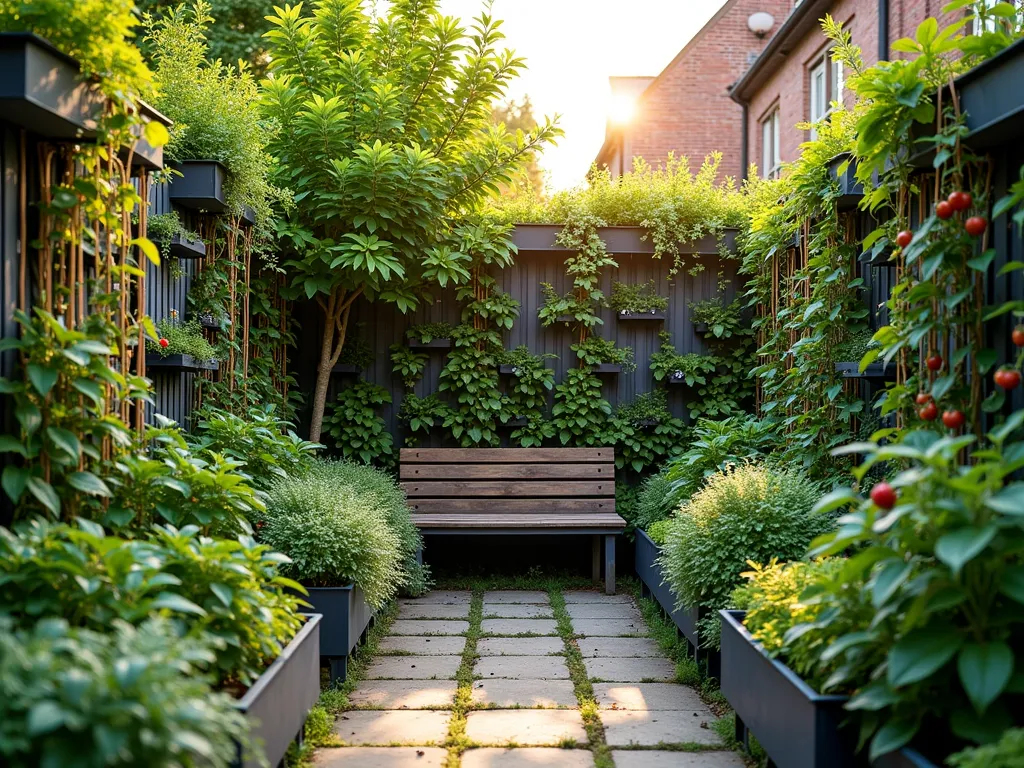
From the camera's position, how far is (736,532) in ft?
12.5

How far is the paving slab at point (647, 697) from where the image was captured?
364 cm

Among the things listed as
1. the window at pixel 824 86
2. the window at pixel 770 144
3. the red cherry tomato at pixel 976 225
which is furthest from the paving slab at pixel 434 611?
the window at pixel 770 144

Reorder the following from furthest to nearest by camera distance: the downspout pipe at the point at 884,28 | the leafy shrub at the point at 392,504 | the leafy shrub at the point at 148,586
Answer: the downspout pipe at the point at 884,28
the leafy shrub at the point at 392,504
the leafy shrub at the point at 148,586

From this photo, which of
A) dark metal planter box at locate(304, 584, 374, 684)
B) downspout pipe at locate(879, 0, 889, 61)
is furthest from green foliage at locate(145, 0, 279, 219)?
downspout pipe at locate(879, 0, 889, 61)

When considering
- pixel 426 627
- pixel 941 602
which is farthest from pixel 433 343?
pixel 941 602

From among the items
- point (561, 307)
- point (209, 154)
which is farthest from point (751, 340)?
point (209, 154)

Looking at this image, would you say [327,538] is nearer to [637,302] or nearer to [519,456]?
[519,456]

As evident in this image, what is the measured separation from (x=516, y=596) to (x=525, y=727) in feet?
8.06

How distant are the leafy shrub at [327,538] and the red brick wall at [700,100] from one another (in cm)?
1162

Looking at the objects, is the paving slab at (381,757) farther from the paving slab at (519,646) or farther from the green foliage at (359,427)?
the green foliage at (359,427)

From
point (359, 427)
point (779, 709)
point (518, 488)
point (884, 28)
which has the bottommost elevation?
point (779, 709)

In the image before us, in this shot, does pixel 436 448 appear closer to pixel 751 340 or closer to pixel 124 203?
pixel 751 340

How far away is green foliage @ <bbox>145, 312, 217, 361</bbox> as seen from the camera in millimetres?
3895

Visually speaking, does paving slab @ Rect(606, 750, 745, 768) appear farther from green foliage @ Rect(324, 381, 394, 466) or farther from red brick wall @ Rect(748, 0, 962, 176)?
red brick wall @ Rect(748, 0, 962, 176)
